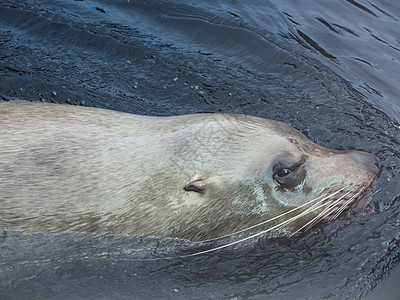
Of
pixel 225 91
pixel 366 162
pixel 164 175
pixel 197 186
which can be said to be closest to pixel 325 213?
pixel 366 162

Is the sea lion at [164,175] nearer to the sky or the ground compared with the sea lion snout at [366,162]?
nearer to the ground

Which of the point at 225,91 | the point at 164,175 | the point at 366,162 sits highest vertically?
the point at 366,162

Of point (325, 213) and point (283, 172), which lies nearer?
point (283, 172)

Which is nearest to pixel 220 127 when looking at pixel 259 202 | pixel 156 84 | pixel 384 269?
pixel 259 202

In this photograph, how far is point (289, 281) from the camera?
13.9 feet

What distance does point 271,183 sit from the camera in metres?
4.13

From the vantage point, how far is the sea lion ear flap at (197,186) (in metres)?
3.92

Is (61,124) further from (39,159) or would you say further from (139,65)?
(139,65)

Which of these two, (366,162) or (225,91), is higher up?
(366,162)

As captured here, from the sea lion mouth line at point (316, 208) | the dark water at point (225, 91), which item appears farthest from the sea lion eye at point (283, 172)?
the dark water at point (225, 91)

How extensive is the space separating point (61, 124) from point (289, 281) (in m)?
2.13

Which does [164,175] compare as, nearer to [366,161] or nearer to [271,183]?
[271,183]

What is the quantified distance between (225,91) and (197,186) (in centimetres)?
256

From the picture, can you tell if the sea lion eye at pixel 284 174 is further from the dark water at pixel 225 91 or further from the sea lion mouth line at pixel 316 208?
the dark water at pixel 225 91
